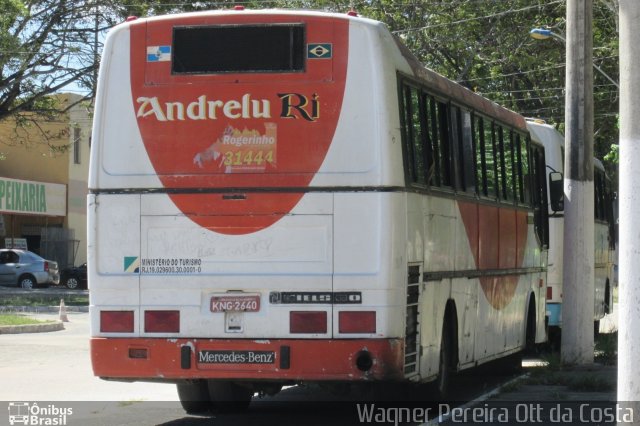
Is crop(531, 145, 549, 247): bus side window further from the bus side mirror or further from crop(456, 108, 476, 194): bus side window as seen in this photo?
crop(456, 108, 476, 194): bus side window

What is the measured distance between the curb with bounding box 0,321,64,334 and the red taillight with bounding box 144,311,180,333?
14.7 m

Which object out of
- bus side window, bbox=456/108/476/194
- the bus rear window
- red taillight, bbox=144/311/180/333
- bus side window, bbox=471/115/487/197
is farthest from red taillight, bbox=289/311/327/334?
bus side window, bbox=471/115/487/197

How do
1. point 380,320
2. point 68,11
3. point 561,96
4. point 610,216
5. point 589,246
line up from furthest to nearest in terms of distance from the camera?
point 561,96, point 68,11, point 610,216, point 589,246, point 380,320

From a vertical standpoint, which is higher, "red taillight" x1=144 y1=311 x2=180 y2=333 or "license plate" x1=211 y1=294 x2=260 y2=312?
"license plate" x1=211 y1=294 x2=260 y2=312

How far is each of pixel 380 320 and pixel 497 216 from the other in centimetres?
490

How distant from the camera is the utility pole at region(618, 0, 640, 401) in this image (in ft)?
24.3

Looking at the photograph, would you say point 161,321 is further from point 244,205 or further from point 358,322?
point 358,322

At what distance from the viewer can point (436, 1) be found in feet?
139

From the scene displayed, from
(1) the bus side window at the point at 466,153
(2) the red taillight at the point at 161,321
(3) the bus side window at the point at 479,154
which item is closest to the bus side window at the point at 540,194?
(3) the bus side window at the point at 479,154

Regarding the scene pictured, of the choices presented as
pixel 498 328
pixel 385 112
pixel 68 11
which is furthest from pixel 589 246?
pixel 68 11

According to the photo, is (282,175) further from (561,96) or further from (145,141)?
(561,96)

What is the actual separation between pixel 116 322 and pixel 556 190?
967 centimetres

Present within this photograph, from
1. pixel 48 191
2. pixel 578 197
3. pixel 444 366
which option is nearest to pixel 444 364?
pixel 444 366

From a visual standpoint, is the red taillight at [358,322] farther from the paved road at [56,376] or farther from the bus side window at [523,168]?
the bus side window at [523,168]
